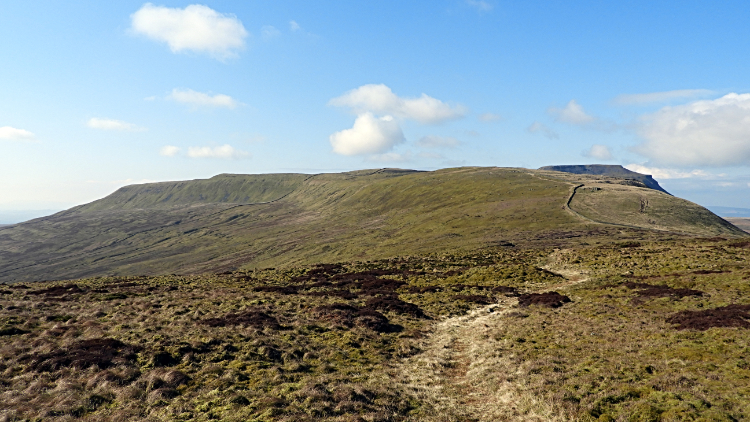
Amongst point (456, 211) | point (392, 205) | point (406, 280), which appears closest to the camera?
point (406, 280)

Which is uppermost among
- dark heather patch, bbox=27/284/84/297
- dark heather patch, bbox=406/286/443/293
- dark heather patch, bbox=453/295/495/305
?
dark heather patch, bbox=27/284/84/297

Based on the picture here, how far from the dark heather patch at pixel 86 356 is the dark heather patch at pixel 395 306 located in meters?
20.8

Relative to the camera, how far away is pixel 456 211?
142500 mm

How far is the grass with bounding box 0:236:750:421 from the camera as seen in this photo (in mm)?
16141

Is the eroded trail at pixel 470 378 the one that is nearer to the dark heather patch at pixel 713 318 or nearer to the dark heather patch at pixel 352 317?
the dark heather patch at pixel 352 317

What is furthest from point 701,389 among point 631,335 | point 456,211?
point 456,211

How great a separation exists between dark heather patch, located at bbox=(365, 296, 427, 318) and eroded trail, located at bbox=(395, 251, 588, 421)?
349cm

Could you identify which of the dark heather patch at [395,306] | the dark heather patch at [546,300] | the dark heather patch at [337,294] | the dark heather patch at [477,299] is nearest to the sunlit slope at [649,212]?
the dark heather patch at [546,300]

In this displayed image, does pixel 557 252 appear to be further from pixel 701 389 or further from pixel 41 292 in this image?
pixel 41 292

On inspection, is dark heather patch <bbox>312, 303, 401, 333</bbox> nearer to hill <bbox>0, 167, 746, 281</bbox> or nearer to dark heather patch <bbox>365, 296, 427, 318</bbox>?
dark heather patch <bbox>365, 296, 427, 318</bbox>

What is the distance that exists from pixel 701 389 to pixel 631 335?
897 cm

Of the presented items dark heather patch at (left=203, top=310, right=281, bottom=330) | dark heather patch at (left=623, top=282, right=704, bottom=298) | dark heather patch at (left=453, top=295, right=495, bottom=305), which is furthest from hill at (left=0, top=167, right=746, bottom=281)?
dark heather patch at (left=203, top=310, right=281, bottom=330)

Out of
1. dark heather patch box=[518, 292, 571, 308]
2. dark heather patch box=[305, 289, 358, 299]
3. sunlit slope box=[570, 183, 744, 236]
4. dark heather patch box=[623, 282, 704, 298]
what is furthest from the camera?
sunlit slope box=[570, 183, 744, 236]

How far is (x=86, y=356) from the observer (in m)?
21.3
